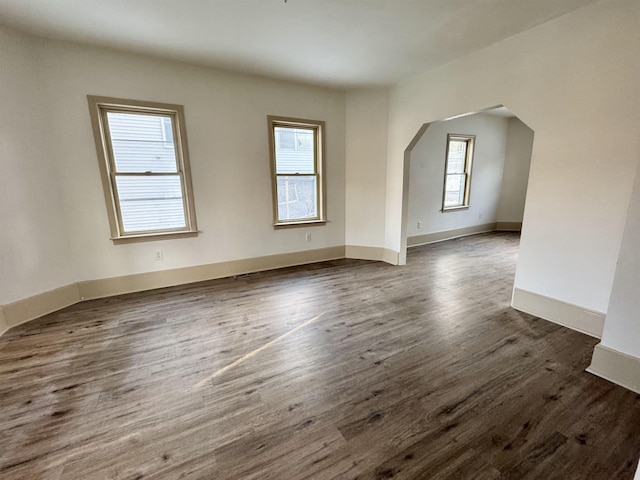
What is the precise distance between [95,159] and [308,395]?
332cm

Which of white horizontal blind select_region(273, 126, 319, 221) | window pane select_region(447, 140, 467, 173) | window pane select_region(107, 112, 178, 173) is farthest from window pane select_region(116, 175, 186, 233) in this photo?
window pane select_region(447, 140, 467, 173)

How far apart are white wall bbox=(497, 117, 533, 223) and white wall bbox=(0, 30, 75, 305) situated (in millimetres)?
8591

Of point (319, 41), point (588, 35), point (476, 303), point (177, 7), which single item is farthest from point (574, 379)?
point (177, 7)

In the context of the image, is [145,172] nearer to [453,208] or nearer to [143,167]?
[143,167]

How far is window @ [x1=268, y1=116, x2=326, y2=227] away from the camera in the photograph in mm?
4105

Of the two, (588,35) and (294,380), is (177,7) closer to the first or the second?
(294,380)

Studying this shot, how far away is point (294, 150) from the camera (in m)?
4.23

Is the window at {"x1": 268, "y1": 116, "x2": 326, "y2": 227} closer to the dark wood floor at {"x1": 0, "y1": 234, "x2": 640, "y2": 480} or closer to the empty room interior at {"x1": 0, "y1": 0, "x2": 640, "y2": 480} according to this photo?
the empty room interior at {"x1": 0, "y1": 0, "x2": 640, "y2": 480}

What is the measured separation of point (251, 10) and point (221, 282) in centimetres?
298

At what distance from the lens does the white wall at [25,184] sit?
2.57 metres

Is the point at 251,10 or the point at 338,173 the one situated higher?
the point at 251,10

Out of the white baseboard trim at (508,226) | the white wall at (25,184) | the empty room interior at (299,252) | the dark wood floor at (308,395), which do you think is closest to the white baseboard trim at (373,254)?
the empty room interior at (299,252)

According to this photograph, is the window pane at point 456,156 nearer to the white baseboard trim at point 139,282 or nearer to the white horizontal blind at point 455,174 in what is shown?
the white horizontal blind at point 455,174

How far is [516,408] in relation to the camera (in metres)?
1.68
